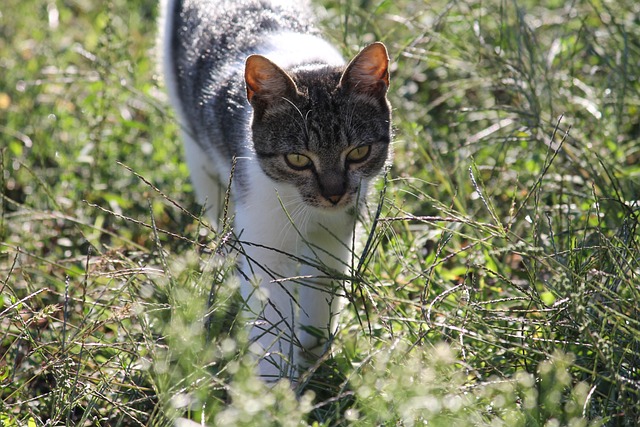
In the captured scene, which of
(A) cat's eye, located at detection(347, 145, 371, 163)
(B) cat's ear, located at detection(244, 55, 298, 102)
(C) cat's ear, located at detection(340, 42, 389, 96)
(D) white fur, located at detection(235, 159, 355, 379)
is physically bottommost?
(D) white fur, located at detection(235, 159, 355, 379)

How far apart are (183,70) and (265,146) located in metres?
1.25

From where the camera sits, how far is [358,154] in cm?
284

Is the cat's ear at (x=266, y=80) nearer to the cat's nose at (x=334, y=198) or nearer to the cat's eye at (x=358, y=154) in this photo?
the cat's eye at (x=358, y=154)

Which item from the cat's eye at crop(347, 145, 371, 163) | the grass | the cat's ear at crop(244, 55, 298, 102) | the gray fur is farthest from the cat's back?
the cat's eye at crop(347, 145, 371, 163)

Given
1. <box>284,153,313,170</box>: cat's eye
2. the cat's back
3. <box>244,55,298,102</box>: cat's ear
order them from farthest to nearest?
the cat's back < <box>284,153,313,170</box>: cat's eye < <box>244,55,298,102</box>: cat's ear

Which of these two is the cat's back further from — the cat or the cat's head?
the cat's head

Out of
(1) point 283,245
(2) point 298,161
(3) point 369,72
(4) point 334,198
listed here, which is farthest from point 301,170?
(3) point 369,72

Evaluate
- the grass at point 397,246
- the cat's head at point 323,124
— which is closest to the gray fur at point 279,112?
the cat's head at point 323,124

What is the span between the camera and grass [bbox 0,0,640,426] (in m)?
2.13

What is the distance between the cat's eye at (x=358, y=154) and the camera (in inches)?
111

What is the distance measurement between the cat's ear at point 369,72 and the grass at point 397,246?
0.39 m

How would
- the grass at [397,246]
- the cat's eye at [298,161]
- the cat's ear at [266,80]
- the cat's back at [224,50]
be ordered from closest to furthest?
the grass at [397,246], the cat's ear at [266,80], the cat's eye at [298,161], the cat's back at [224,50]

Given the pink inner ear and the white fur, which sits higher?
the pink inner ear

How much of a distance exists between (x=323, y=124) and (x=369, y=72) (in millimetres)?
256
